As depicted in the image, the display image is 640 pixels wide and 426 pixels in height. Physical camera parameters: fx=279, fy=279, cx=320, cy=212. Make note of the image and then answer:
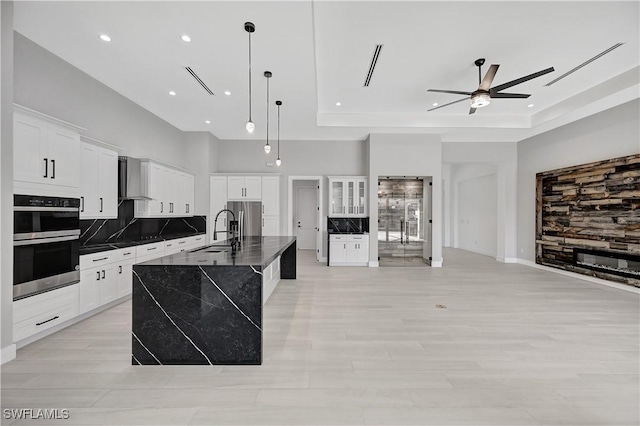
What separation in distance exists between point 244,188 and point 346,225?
9.27ft

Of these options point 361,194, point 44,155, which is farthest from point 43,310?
point 361,194

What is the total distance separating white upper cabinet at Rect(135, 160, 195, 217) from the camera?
5.02m

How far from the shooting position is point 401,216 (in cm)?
706

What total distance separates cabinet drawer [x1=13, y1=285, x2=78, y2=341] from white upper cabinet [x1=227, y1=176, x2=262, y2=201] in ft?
13.7

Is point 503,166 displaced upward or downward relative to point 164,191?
upward

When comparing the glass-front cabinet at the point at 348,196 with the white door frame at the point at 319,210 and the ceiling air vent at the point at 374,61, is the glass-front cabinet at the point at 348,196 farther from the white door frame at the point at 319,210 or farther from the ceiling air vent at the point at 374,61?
the ceiling air vent at the point at 374,61

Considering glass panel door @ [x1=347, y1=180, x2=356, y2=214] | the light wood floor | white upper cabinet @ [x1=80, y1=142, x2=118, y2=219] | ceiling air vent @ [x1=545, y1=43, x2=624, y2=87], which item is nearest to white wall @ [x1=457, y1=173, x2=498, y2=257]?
ceiling air vent @ [x1=545, y1=43, x2=624, y2=87]

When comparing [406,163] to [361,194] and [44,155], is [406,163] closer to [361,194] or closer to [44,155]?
[361,194]

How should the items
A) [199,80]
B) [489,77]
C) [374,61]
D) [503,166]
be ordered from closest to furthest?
1. [489,77]
2. [374,61]
3. [199,80]
4. [503,166]

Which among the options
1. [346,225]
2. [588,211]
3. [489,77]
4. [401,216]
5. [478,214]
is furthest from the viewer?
[478,214]

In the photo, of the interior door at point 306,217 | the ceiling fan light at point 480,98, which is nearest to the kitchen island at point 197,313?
the ceiling fan light at point 480,98

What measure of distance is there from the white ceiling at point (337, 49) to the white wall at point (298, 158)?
5.43 ft

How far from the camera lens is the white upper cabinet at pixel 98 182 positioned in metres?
3.63

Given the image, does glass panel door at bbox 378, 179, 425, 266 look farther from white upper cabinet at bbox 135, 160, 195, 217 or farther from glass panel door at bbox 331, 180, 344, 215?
white upper cabinet at bbox 135, 160, 195, 217
